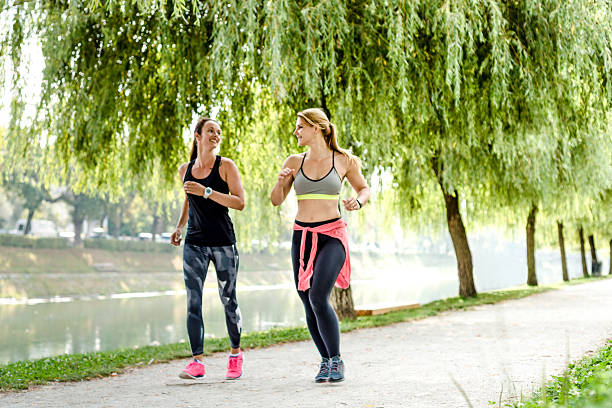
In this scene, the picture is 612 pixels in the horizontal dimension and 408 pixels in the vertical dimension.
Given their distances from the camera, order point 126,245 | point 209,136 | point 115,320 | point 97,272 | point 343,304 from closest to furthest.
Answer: point 209,136
point 343,304
point 115,320
point 97,272
point 126,245

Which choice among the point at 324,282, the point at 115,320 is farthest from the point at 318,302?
the point at 115,320

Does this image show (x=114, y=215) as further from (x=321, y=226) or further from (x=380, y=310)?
(x=321, y=226)

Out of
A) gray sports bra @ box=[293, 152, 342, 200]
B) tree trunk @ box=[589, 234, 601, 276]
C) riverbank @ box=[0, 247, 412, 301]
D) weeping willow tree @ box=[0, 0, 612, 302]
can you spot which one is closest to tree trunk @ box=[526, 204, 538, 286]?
tree trunk @ box=[589, 234, 601, 276]

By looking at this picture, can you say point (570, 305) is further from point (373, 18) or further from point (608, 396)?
point (608, 396)

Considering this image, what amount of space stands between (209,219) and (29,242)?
40.0 metres

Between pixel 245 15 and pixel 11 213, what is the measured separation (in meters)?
53.3

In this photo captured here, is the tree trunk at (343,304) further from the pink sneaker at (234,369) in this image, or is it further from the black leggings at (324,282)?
the black leggings at (324,282)

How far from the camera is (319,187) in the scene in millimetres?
4816

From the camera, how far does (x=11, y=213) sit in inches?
2154

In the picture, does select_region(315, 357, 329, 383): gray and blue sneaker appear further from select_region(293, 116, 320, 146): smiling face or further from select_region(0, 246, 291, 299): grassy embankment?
select_region(0, 246, 291, 299): grassy embankment

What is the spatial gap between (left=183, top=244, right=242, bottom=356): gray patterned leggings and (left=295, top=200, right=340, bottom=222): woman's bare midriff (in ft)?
2.29

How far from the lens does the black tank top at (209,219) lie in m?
5.02

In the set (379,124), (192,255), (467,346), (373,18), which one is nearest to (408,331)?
(467,346)

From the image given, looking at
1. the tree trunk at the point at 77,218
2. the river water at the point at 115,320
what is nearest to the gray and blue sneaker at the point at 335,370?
the river water at the point at 115,320
